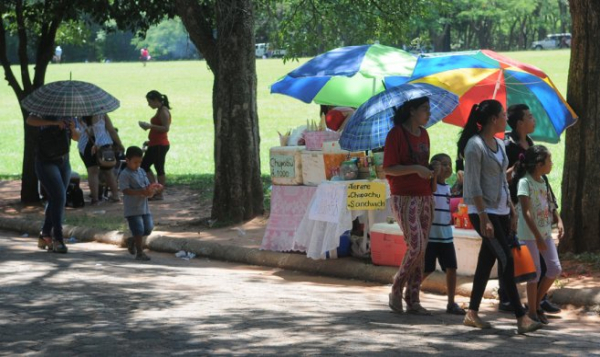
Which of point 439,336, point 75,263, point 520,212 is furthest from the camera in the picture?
point 75,263

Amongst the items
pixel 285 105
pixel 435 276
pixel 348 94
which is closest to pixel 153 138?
pixel 348 94

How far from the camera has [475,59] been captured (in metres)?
12.1

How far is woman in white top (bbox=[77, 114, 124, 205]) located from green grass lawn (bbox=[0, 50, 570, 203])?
1.61 meters

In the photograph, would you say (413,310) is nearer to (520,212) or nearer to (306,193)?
(520,212)

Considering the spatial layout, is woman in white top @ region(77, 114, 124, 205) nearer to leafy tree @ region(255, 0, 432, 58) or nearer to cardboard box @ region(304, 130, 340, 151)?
leafy tree @ region(255, 0, 432, 58)

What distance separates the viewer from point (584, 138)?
1088 centimetres

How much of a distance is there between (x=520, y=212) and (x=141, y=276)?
4171 millimetres

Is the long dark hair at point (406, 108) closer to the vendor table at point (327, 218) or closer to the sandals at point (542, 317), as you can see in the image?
the sandals at point (542, 317)

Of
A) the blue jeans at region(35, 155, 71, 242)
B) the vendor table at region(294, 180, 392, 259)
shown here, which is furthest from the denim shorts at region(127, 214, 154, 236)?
the vendor table at region(294, 180, 392, 259)

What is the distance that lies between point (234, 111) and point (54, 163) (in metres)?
3.09

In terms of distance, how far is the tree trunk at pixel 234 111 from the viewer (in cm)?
1469

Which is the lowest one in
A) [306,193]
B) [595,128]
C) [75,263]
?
[75,263]

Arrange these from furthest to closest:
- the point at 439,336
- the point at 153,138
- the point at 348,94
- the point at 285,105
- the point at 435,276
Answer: the point at 285,105, the point at 153,138, the point at 348,94, the point at 435,276, the point at 439,336

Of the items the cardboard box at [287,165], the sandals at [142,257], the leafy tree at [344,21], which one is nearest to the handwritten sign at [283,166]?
the cardboard box at [287,165]
